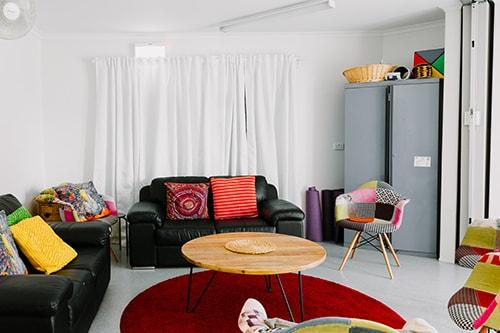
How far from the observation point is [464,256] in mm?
2537

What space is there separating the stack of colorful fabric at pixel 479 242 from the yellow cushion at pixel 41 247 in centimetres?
246

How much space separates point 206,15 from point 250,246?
8.49ft

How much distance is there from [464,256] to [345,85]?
306 centimetres

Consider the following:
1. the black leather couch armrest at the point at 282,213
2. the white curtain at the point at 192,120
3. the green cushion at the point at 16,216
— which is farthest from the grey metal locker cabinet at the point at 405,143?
the green cushion at the point at 16,216

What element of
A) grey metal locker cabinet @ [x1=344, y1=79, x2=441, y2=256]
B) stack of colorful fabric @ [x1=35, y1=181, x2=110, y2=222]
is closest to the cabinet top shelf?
grey metal locker cabinet @ [x1=344, y1=79, x2=441, y2=256]

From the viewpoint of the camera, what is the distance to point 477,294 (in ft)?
7.35

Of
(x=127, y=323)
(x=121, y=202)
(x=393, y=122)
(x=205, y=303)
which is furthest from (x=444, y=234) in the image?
(x=121, y=202)

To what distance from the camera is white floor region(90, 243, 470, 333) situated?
10.8 ft

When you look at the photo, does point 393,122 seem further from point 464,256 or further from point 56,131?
point 56,131

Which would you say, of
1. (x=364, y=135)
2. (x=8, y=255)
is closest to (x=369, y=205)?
(x=364, y=135)

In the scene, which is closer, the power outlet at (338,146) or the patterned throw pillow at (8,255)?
the patterned throw pillow at (8,255)

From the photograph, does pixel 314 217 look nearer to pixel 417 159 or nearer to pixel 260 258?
pixel 417 159

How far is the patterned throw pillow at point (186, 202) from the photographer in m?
4.82

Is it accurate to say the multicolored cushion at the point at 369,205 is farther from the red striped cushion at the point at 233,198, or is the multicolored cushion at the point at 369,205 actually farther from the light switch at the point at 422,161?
the red striped cushion at the point at 233,198
